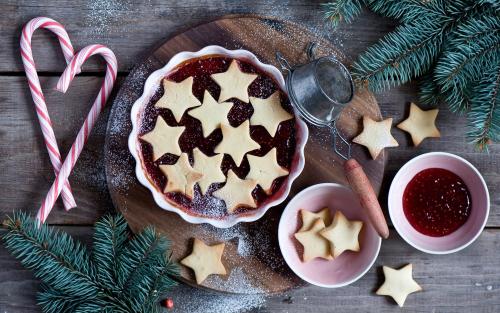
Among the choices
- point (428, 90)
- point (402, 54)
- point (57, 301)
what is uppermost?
point (402, 54)

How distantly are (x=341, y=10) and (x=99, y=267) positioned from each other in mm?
967

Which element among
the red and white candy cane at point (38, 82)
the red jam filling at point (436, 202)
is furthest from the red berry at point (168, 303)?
the red jam filling at point (436, 202)

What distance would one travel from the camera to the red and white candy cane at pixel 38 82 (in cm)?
169

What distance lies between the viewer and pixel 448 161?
176 cm

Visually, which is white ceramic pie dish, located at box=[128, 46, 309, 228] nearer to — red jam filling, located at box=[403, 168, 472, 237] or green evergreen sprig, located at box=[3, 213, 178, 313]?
green evergreen sprig, located at box=[3, 213, 178, 313]

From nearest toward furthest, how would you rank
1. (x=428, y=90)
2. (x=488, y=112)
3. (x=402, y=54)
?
(x=488, y=112), (x=402, y=54), (x=428, y=90)

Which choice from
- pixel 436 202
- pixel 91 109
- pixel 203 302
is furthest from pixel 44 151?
pixel 436 202

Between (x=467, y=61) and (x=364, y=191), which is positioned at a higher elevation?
(x=467, y=61)

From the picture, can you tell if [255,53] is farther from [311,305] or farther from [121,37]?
[311,305]

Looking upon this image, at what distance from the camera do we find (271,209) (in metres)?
1.75

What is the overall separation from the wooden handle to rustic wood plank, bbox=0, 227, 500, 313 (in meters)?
0.23

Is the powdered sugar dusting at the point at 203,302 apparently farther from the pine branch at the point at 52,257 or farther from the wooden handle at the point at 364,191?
the wooden handle at the point at 364,191

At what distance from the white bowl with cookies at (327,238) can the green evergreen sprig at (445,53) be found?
1.15 feet

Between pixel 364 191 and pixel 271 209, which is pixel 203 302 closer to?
pixel 271 209
